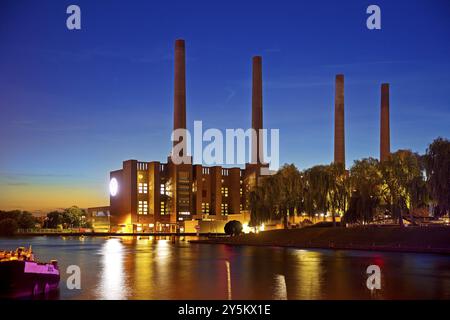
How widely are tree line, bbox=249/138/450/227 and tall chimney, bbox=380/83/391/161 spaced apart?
1789 inches

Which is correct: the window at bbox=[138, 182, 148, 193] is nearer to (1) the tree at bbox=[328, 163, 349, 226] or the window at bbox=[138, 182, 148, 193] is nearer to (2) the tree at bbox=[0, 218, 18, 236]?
(2) the tree at bbox=[0, 218, 18, 236]

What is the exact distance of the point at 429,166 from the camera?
61781mm

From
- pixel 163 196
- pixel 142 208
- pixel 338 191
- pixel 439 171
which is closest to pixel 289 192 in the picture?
pixel 338 191

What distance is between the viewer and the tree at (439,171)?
59469 mm

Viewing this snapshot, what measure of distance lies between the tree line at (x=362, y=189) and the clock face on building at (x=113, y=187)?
8637cm

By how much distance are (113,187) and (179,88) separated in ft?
155

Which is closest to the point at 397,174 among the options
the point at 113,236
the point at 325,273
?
the point at 325,273

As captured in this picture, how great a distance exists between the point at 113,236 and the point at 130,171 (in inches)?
740

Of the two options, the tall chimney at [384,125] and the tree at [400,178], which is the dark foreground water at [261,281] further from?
the tall chimney at [384,125]

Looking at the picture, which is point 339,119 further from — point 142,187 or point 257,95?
point 142,187

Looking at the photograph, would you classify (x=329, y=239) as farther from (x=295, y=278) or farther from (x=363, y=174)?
(x=295, y=278)

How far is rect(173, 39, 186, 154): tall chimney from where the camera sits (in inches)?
5492

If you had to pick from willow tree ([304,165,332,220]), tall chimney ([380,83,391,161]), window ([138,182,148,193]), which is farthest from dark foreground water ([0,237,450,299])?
window ([138,182,148,193])

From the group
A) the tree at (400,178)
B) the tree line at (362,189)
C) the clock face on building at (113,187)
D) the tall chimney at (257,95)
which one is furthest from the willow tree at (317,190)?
the clock face on building at (113,187)
